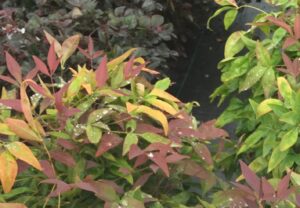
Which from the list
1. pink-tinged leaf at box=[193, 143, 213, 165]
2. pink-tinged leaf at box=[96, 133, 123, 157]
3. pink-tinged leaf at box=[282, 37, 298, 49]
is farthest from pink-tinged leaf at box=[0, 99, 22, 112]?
pink-tinged leaf at box=[282, 37, 298, 49]

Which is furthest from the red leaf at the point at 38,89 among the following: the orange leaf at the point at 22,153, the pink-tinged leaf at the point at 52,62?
Result: the orange leaf at the point at 22,153

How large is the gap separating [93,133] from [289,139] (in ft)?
2.31

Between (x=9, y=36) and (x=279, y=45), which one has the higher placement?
(x=279, y=45)

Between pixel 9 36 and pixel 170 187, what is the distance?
1438mm

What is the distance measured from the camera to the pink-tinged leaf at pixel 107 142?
168cm

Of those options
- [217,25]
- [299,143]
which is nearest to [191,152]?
[299,143]

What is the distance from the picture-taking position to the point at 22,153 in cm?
154

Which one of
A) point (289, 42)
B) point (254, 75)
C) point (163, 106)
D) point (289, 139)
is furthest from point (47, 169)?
point (289, 42)

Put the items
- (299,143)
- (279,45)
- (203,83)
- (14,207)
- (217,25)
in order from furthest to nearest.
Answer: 1. (217,25)
2. (203,83)
3. (279,45)
4. (299,143)
5. (14,207)

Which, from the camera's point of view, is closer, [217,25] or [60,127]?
[60,127]

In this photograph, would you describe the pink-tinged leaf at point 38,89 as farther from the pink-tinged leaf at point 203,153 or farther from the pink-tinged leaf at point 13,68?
the pink-tinged leaf at point 203,153

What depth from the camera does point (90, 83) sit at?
187 cm

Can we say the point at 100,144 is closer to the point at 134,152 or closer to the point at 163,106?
the point at 134,152

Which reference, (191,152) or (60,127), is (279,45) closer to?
(191,152)
